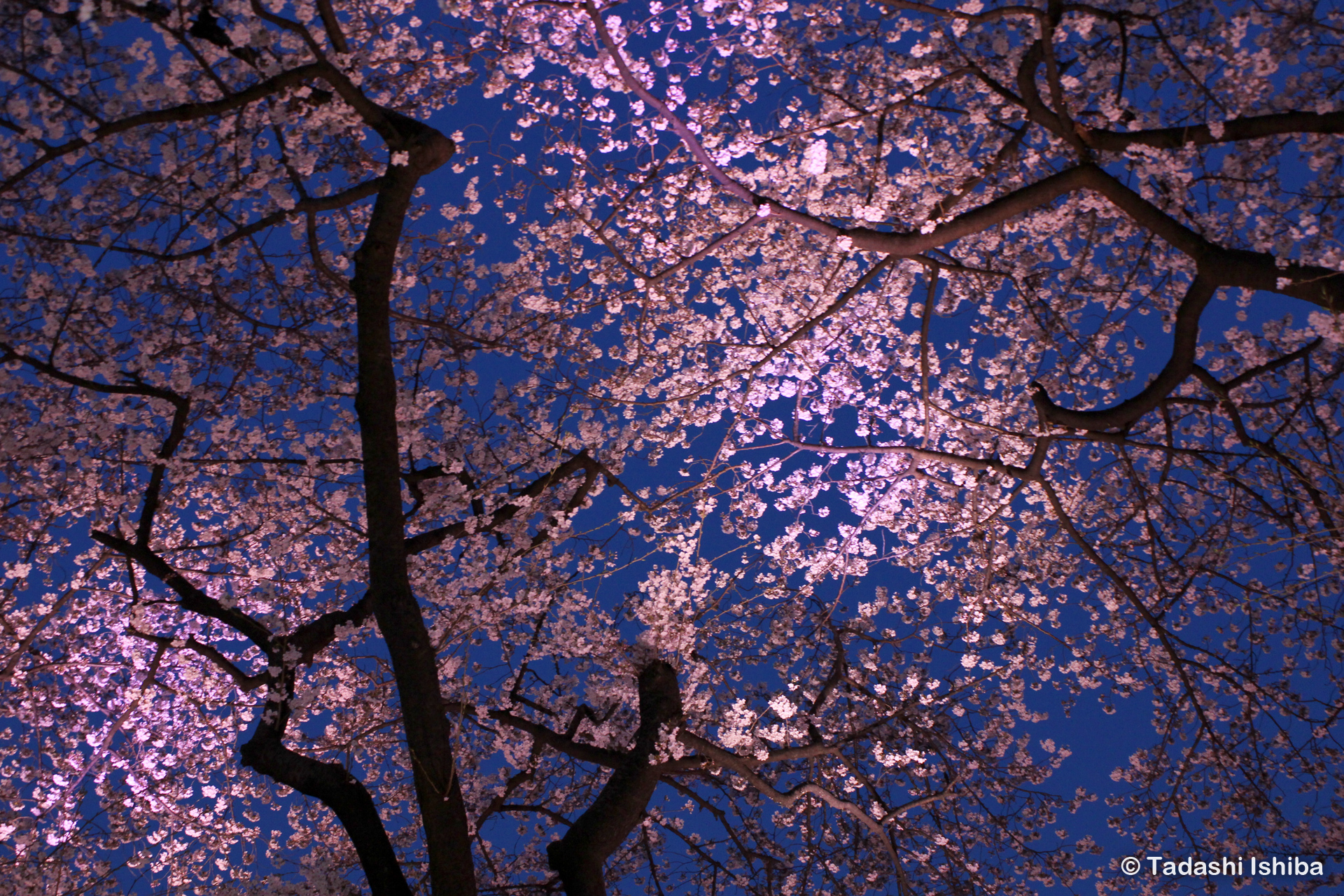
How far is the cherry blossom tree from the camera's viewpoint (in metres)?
5.13

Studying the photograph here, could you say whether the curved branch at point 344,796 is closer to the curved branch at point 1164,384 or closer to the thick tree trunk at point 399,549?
the thick tree trunk at point 399,549

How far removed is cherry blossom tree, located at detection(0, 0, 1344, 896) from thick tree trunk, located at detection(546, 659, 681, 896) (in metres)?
0.04

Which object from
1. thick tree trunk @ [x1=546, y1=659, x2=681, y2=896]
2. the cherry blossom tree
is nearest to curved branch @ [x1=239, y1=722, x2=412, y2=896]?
the cherry blossom tree

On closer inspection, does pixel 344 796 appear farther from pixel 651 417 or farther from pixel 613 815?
pixel 651 417

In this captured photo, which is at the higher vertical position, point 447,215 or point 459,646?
point 447,215

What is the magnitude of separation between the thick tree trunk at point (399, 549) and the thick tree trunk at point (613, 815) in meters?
1.30

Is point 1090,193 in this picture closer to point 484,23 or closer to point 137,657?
point 484,23

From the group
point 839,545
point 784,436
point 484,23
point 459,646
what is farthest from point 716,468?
point 484,23

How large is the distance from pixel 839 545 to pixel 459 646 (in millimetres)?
3409

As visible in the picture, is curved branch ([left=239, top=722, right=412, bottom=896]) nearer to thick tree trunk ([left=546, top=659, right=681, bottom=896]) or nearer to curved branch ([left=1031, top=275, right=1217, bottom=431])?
thick tree trunk ([left=546, top=659, right=681, bottom=896])

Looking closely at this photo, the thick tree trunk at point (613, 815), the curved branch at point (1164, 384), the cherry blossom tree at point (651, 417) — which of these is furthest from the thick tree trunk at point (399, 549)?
the curved branch at point (1164, 384)

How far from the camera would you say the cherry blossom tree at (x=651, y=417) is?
16.8ft

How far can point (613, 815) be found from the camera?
19.8 ft

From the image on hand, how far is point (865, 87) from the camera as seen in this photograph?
22.0 feet
